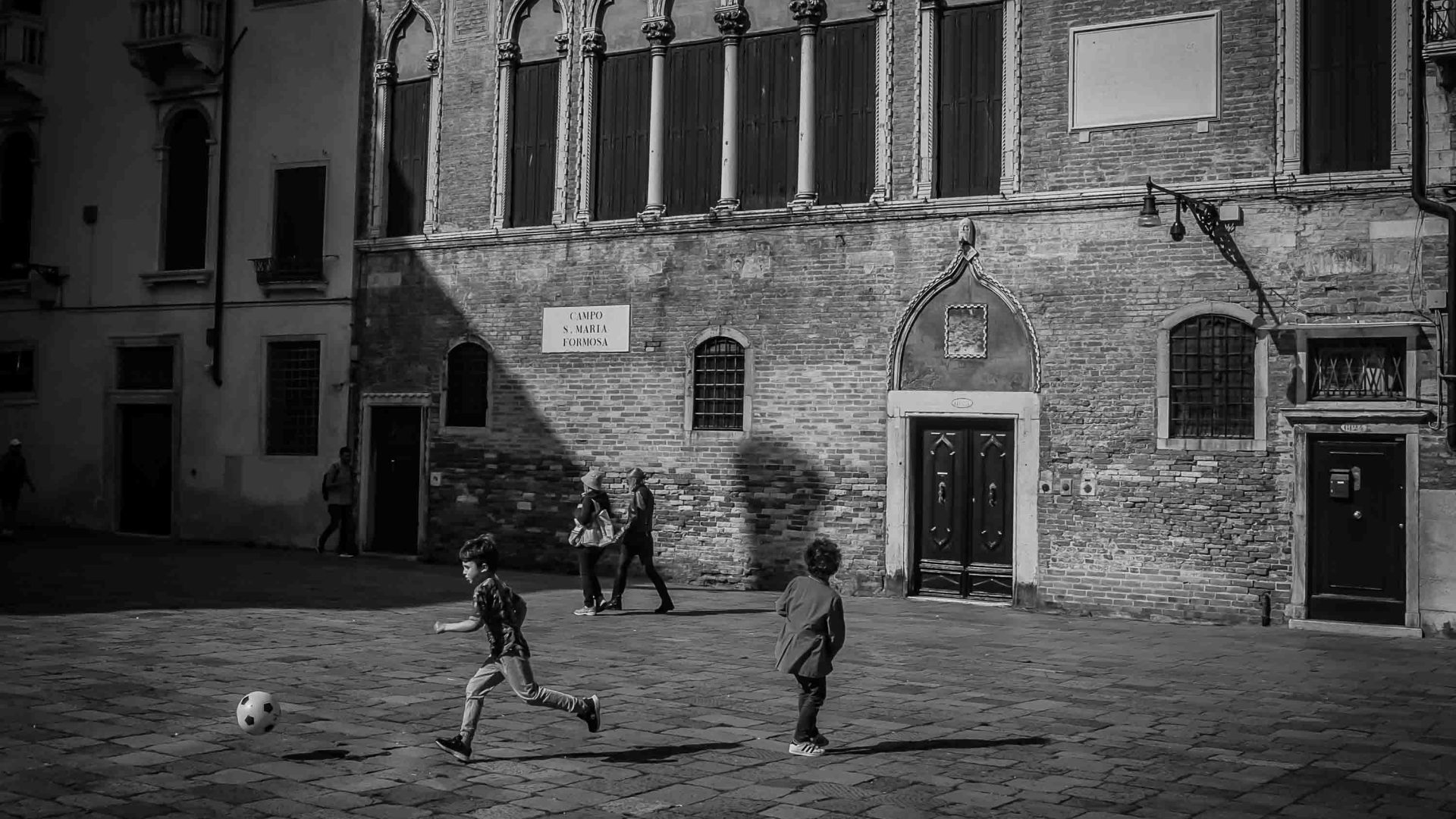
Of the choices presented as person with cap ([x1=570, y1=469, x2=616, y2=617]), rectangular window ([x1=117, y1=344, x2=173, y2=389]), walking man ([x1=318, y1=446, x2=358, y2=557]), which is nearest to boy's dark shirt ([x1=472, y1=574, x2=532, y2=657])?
person with cap ([x1=570, y1=469, x2=616, y2=617])

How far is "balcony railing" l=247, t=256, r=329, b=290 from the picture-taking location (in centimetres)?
2141

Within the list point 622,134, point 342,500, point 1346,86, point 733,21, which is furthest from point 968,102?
point 342,500

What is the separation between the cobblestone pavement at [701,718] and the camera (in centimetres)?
680

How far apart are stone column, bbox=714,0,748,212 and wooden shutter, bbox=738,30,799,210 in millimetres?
68

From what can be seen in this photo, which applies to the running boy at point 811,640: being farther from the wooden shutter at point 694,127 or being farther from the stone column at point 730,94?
the wooden shutter at point 694,127

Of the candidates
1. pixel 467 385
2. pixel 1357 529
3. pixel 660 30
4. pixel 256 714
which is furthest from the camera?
pixel 467 385

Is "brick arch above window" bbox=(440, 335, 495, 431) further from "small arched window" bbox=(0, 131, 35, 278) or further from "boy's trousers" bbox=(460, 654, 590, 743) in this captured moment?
"boy's trousers" bbox=(460, 654, 590, 743)

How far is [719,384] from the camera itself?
1819 cm

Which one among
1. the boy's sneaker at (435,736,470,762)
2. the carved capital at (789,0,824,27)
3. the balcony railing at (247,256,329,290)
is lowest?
the boy's sneaker at (435,736,470,762)

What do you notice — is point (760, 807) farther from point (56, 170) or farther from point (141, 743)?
point (56, 170)

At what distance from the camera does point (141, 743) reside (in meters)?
7.68

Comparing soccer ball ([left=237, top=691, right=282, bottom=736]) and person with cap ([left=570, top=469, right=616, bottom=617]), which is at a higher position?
person with cap ([left=570, top=469, right=616, bottom=617])

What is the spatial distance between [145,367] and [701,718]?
57.8ft

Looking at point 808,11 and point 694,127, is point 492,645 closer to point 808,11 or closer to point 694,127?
point 808,11
